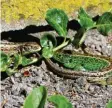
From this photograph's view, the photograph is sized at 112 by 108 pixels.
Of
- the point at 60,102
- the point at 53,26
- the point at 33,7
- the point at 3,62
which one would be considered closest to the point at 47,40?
the point at 53,26

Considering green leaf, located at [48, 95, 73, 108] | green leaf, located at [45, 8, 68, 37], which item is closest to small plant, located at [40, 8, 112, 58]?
green leaf, located at [45, 8, 68, 37]

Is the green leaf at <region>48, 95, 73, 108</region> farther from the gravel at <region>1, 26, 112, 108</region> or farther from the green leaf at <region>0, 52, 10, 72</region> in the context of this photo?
the green leaf at <region>0, 52, 10, 72</region>

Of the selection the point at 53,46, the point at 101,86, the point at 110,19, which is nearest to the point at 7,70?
the point at 53,46

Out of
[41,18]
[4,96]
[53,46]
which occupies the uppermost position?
[41,18]

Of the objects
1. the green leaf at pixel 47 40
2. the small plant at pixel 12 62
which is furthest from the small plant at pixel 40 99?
the green leaf at pixel 47 40

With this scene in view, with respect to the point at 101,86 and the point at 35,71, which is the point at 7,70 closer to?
the point at 35,71

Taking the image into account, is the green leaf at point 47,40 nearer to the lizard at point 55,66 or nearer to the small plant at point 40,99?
the lizard at point 55,66

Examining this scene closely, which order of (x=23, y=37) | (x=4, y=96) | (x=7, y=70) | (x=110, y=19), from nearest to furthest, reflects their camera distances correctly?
(x=4, y=96) → (x=7, y=70) → (x=110, y=19) → (x=23, y=37)

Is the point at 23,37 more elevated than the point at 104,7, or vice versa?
the point at 104,7
